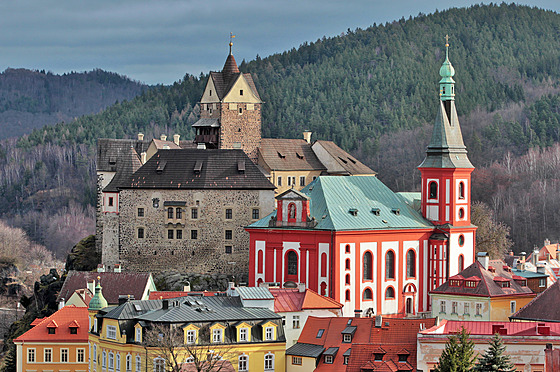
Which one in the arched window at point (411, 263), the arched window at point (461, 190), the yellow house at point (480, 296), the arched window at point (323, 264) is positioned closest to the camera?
the yellow house at point (480, 296)

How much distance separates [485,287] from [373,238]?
34.3 feet

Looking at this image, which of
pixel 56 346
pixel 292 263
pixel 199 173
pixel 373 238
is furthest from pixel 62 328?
pixel 373 238

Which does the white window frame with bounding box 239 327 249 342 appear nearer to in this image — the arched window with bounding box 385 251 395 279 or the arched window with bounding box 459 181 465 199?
the arched window with bounding box 385 251 395 279

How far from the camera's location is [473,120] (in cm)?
19312

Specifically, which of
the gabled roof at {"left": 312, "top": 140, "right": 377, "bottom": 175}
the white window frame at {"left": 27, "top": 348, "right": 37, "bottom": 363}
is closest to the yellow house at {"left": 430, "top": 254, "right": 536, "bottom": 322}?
the white window frame at {"left": 27, "top": 348, "right": 37, "bottom": 363}

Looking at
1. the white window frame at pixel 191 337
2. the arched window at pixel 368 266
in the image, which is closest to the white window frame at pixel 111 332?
the white window frame at pixel 191 337

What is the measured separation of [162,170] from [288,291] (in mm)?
18989

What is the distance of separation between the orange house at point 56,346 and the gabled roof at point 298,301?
40.9 feet

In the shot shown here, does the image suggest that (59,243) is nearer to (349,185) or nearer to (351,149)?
(351,149)

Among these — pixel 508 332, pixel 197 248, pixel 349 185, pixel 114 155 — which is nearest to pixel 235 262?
pixel 197 248

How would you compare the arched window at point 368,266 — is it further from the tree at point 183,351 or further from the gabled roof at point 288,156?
the tree at point 183,351

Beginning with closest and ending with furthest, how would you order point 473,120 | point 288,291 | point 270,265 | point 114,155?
point 288,291 < point 270,265 < point 114,155 < point 473,120

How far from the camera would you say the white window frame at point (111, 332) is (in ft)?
251

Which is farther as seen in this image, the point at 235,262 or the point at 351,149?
the point at 351,149
